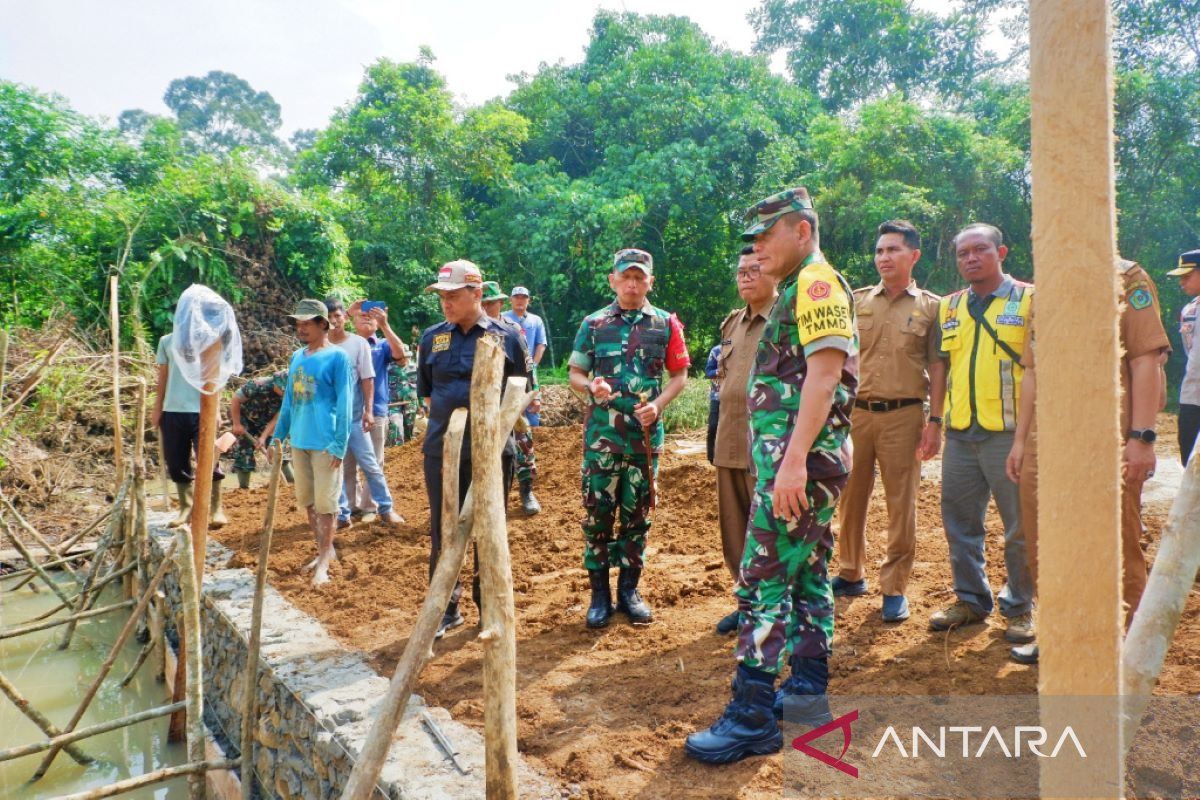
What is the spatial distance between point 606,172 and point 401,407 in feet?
30.5

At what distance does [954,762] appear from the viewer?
8.01ft

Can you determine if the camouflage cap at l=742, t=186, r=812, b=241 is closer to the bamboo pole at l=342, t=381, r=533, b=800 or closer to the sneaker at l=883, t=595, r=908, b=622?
the bamboo pole at l=342, t=381, r=533, b=800

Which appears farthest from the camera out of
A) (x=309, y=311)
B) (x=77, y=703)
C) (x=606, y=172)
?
(x=606, y=172)

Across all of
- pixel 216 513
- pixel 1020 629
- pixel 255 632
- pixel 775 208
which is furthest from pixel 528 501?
pixel 775 208

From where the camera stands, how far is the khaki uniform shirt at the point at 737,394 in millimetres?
3570

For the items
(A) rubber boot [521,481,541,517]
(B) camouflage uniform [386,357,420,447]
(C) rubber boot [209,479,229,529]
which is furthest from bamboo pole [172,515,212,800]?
(B) camouflage uniform [386,357,420,447]

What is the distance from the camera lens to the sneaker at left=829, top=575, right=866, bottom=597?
411cm

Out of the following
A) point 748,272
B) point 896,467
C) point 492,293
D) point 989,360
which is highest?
point 492,293

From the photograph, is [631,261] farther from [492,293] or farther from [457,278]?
[492,293]

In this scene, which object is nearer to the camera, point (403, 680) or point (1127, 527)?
point (403, 680)

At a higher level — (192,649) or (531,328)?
(531,328)

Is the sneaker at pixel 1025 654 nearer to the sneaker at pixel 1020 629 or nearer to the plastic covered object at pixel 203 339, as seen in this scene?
the sneaker at pixel 1020 629

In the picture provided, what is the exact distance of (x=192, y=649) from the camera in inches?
124

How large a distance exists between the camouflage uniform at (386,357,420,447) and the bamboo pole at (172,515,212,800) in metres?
6.83
